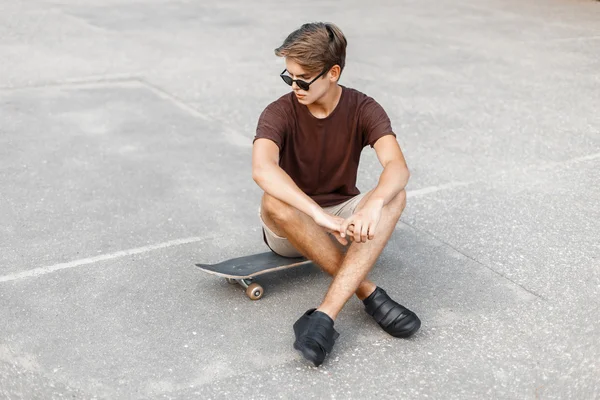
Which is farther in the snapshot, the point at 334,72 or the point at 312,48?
the point at 334,72

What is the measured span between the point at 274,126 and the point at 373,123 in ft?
1.69

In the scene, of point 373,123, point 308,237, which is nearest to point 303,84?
point 373,123

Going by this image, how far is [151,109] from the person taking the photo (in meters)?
7.82

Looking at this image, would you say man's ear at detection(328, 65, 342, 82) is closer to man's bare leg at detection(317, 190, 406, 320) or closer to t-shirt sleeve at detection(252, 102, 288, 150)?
t-shirt sleeve at detection(252, 102, 288, 150)

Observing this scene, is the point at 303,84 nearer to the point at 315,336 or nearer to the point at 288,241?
the point at 288,241

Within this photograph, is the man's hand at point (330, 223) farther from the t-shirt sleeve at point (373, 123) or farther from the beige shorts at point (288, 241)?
the t-shirt sleeve at point (373, 123)


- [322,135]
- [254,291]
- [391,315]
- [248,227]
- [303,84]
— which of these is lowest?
[248,227]

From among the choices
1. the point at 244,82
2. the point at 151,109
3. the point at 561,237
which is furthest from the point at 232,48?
the point at 561,237

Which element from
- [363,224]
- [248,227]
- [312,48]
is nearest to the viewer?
[363,224]

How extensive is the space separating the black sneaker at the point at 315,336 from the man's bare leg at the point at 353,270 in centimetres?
6

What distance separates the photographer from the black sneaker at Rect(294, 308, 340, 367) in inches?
150

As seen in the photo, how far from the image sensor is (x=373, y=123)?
438 centimetres

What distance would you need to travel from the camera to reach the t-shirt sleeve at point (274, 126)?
4281mm

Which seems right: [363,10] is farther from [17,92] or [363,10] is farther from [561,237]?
[561,237]
